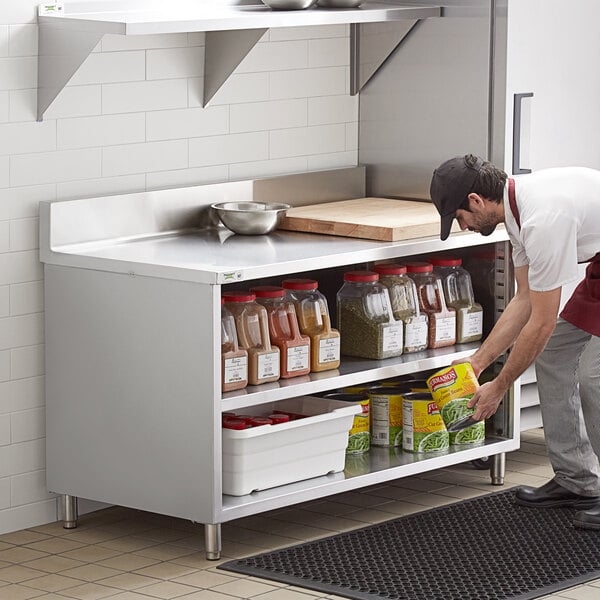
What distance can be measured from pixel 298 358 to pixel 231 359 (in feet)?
0.99

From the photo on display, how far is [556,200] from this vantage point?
169 inches

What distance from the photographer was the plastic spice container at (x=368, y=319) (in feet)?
16.1

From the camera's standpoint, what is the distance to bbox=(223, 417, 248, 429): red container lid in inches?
175

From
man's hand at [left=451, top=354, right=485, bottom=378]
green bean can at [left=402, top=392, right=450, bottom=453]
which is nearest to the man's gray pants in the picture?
man's hand at [left=451, top=354, right=485, bottom=378]

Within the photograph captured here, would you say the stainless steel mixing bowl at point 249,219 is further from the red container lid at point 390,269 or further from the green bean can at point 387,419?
the green bean can at point 387,419

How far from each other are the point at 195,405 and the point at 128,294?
39 centimetres

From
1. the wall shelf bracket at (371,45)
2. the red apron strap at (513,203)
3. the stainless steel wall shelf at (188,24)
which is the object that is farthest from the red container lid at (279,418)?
the wall shelf bracket at (371,45)

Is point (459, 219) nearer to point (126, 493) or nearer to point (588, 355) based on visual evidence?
point (588, 355)

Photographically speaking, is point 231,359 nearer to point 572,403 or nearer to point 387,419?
point 387,419

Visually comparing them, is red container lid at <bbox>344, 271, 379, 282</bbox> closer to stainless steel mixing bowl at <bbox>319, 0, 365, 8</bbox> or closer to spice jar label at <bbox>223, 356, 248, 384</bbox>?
spice jar label at <bbox>223, 356, 248, 384</bbox>

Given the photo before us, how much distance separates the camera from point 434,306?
201 inches

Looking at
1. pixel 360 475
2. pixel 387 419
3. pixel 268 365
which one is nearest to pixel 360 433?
pixel 387 419

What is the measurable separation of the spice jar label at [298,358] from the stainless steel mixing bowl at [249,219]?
48 centimetres

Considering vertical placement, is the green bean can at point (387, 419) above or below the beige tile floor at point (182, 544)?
above
